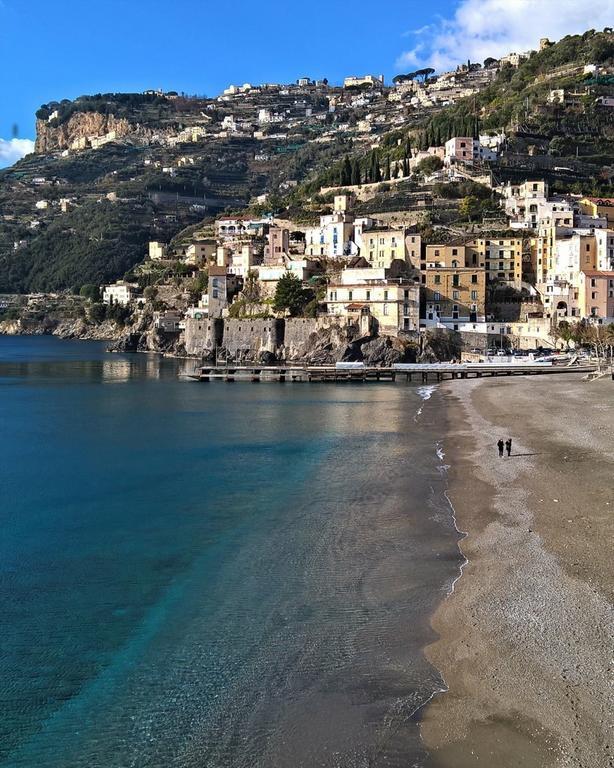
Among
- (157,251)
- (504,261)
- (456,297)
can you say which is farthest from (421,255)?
(157,251)

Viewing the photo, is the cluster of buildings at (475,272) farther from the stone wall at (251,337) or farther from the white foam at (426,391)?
the white foam at (426,391)

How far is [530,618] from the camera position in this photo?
1270 cm

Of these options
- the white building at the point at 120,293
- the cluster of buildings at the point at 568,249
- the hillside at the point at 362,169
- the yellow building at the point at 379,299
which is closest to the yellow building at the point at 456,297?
the yellow building at the point at 379,299

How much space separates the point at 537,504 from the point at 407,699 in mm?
9900

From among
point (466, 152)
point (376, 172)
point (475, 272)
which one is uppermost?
point (466, 152)

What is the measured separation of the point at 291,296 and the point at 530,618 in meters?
61.0

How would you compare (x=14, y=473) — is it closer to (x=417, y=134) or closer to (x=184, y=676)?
(x=184, y=676)

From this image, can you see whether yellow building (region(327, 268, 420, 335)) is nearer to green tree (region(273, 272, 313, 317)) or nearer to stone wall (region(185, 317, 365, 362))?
stone wall (region(185, 317, 365, 362))

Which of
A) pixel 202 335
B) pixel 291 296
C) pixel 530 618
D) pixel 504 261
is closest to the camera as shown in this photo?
pixel 530 618

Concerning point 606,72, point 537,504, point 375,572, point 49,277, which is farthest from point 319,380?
point 49,277

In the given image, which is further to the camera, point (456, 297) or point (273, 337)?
point (273, 337)

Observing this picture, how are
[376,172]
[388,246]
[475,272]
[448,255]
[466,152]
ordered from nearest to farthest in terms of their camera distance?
1. [475,272]
2. [448,255]
3. [388,246]
4. [466,152]
5. [376,172]

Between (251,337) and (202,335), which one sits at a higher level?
(202,335)

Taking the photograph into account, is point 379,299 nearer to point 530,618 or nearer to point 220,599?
point 220,599
